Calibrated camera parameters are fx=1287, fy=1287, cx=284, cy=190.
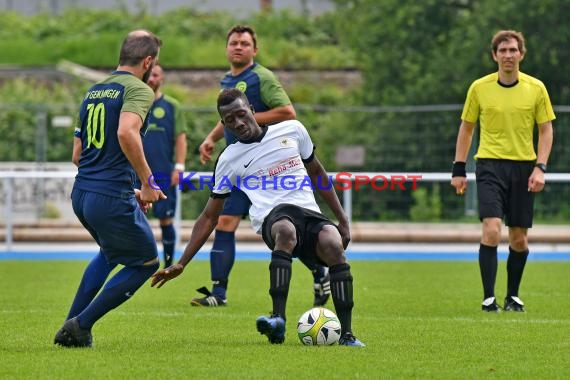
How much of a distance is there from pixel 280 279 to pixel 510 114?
11.1 feet

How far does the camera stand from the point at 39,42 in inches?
1665

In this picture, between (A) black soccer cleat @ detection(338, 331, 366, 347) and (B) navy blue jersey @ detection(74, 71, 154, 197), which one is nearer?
(B) navy blue jersey @ detection(74, 71, 154, 197)

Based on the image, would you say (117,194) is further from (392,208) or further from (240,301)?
(392,208)

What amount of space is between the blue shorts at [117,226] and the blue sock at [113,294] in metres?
0.07

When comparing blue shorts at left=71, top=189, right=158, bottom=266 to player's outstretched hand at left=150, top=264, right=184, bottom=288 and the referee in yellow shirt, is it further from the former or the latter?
the referee in yellow shirt

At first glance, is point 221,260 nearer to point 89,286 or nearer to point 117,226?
point 89,286

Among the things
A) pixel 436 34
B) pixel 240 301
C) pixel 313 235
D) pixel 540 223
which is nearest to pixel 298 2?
pixel 436 34

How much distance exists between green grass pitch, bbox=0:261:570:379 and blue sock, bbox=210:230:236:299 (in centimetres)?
32

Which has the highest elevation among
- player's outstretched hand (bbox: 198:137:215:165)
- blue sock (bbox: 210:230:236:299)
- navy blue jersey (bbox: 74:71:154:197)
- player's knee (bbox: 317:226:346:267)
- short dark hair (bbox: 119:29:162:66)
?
short dark hair (bbox: 119:29:162:66)

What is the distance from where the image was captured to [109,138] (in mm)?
7590

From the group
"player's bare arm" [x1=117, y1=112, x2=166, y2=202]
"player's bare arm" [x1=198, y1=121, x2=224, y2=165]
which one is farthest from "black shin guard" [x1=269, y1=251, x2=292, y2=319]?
"player's bare arm" [x1=198, y1=121, x2=224, y2=165]

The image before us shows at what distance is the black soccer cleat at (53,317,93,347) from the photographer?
7625mm

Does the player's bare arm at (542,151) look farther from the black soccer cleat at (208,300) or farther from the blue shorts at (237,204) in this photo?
the black soccer cleat at (208,300)

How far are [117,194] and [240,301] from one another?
3.73 m
